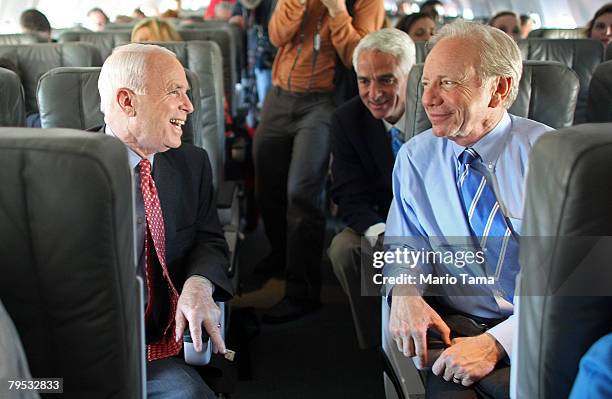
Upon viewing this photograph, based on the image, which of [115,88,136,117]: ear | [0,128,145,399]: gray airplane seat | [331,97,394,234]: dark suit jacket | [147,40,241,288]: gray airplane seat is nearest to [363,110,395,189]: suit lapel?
[331,97,394,234]: dark suit jacket

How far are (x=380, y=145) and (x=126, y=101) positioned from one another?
1266mm

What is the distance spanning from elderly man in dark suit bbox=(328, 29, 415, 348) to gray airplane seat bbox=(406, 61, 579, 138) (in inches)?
19.7

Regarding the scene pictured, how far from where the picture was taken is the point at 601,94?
2.68m

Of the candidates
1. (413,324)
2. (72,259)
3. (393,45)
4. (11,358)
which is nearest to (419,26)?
(393,45)

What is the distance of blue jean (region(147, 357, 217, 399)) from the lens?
5.72 ft

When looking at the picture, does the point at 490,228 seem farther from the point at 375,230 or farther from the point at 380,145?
the point at 380,145

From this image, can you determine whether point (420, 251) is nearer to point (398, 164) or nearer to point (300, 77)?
point (398, 164)

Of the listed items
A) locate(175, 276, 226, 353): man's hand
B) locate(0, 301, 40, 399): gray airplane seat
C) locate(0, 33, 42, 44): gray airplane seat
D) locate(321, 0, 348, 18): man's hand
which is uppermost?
locate(321, 0, 348, 18): man's hand

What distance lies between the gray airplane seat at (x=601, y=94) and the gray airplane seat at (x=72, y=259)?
2074mm

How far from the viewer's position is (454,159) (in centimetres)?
200

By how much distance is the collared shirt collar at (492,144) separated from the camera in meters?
1.95

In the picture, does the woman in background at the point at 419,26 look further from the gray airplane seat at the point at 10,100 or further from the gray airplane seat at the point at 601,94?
the gray airplane seat at the point at 10,100

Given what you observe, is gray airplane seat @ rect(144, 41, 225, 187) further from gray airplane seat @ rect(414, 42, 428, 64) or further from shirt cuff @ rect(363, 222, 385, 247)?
gray airplane seat @ rect(414, 42, 428, 64)

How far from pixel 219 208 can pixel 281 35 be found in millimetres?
1467
